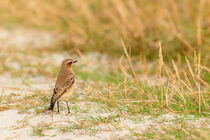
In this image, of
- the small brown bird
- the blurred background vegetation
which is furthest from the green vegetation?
the small brown bird

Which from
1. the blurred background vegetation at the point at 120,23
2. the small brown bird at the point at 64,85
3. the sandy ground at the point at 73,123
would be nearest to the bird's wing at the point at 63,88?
the small brown bird at the point at 64,85

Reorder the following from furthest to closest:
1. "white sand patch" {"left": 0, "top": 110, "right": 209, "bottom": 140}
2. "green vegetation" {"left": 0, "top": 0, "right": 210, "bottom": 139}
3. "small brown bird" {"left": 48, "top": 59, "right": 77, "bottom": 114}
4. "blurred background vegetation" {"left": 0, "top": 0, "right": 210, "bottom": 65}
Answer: "blurred background vegetation" {"left": 0, "top": 0, "right": 210, "bottom": 65} → "small brown bird" {"left": 48, "top": 59, "right": 77, "bottom": 114} → "green vegetation" {"left": 0, "top": 0, "right": 210, "bottom": 139} → "white sand patch" {"left": 0, "top": 110, "right": 209, "bottom": 140}

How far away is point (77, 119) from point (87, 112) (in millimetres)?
222

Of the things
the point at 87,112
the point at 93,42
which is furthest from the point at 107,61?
the point at 87,112

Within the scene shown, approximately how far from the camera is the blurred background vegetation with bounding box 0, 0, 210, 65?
6387 mm

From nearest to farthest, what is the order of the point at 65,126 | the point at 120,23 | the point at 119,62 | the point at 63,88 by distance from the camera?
1. the point at 65,126
2. the point at 63,88
3. the point at 119,62
4. the point at 120,23

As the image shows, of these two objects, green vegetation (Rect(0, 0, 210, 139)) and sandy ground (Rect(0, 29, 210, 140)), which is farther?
green vegetation (Rect(0, 0, 210, 139))

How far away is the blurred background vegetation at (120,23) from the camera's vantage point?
6387 mm

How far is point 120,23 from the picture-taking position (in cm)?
679

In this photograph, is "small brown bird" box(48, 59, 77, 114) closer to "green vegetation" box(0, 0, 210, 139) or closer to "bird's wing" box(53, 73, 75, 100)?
"bird's wing" box(53, 73, 75, 100)

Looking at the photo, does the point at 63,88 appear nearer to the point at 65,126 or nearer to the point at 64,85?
the point at 64,85

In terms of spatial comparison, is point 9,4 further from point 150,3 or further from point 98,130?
point 98,130

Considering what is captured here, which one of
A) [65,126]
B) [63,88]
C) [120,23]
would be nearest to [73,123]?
[65,126]

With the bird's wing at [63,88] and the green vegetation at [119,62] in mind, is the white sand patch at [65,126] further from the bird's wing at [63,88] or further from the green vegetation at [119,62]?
the bird's wing at [63,88]
